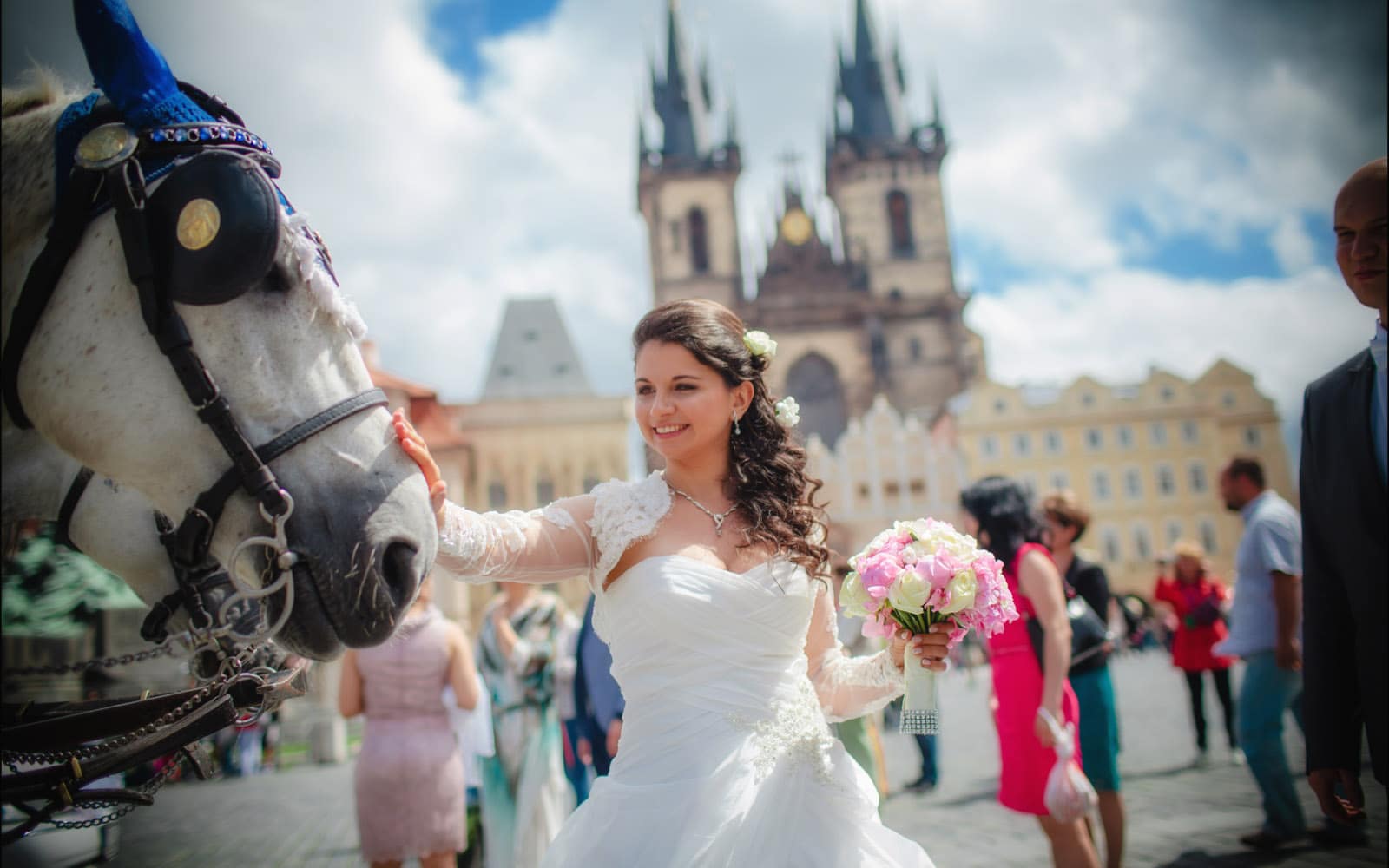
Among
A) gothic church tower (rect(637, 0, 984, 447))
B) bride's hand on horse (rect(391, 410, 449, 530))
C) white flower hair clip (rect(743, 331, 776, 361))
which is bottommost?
bride's hand on horse (rect(391, 410, 449, 530))

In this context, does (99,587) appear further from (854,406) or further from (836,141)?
A: (836,141)

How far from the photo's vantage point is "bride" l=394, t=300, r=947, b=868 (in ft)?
6.12

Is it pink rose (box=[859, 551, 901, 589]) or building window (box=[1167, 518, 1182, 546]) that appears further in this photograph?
building window (box=[1167, 518, 1182, 546])

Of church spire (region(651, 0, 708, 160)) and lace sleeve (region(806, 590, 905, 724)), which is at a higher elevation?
church spire (region(651, 0, 708, 160))

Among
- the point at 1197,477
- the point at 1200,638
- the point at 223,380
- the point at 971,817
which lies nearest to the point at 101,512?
the point at 223,380

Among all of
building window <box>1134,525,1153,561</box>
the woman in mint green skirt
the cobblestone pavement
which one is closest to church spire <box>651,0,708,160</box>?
building window <box>1134,525,1153,561</box>

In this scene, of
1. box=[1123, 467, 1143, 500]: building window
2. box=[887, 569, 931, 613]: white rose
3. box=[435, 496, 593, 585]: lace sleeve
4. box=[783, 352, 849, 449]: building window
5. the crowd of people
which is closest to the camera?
box=[435, 496, 593, 585]: lace sleeve

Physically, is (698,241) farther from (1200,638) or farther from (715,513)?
(715,513)

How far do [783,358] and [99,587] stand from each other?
1761 inches

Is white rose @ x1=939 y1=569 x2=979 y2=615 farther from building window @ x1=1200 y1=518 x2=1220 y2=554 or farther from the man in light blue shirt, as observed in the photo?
building window @ x1=1200 y1=518 x2=1220 y2=554

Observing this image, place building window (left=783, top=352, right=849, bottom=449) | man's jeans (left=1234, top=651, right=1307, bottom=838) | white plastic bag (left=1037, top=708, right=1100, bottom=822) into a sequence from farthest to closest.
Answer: building window (left=783, top=352, right=849, bottom=449) → man's jeans (left=1234, top=651, right=1307, bottom=838) → white plastic bag (left=1037, top=708, right=1100, bottom=822)

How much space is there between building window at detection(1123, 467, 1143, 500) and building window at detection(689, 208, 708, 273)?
2507 cm

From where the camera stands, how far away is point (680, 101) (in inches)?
2170

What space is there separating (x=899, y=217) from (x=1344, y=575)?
54.7 m
